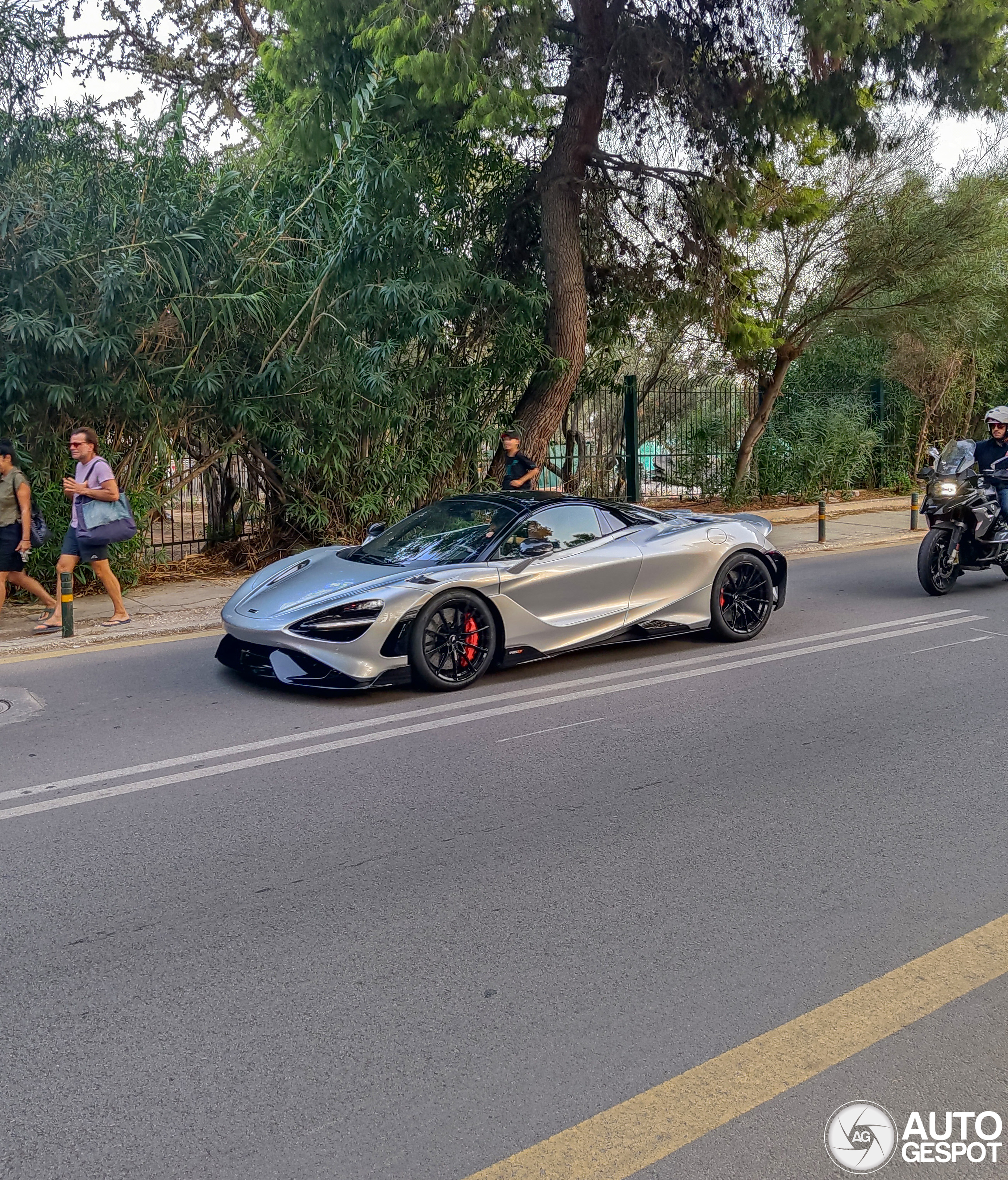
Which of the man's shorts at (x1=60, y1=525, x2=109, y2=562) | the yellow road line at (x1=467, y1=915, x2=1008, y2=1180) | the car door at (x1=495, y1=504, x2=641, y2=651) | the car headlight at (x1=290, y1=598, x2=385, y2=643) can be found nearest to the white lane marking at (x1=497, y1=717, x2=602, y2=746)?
the car door at (x1=495, y1=504, x2=641, y2=651)

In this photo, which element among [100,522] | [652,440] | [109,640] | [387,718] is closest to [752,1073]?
[387,718]

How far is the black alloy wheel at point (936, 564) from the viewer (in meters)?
10.6

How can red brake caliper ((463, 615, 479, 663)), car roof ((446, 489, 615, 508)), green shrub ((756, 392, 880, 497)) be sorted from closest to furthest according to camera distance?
red brake caliper ((463, 615, 479, 663)), car roof ((446, 489, 615, 508)), green shrub ((756, 392, 880, 497))

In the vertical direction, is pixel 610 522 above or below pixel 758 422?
below

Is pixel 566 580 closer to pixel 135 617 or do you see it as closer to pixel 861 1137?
pixel 135 617

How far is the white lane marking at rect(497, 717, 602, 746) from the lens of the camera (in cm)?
620

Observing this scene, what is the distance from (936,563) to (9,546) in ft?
27.4

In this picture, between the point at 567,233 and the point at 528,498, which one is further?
the point at 567,233

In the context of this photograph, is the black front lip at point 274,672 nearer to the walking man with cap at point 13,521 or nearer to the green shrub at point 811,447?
the walking man with cap at point 13,521

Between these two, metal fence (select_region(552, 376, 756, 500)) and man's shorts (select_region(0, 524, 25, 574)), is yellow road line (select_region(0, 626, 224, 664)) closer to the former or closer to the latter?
man's shorts (select_region(0, 524, 25, 574))

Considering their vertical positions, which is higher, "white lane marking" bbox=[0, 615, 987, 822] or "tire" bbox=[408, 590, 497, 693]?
"tire" bbox=[408, 590, 497, 693]

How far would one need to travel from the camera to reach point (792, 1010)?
11.0 feet

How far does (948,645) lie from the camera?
8.59 m

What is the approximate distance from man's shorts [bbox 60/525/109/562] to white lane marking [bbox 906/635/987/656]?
21.6ft
